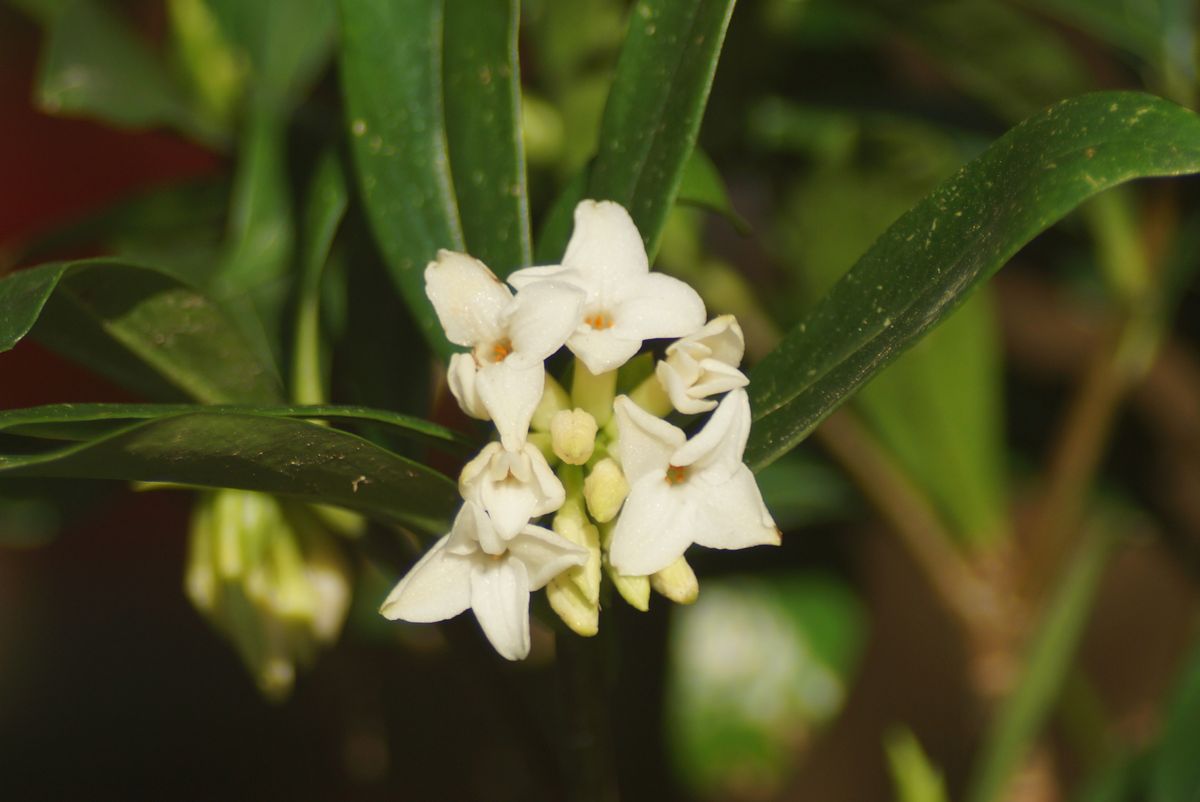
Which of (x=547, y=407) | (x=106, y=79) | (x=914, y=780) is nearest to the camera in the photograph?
(x=547, y=407)

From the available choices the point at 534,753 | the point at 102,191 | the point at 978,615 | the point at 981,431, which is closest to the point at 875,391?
the point at 981,431

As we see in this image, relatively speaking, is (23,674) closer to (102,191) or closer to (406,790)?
(406,790)

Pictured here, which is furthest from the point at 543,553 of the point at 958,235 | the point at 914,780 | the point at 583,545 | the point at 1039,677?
the point at 1039,677

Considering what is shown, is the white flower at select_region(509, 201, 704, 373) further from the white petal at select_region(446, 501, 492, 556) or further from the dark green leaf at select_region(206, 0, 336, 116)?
the dark green leaf at select_region(206, 0, 336, 116)

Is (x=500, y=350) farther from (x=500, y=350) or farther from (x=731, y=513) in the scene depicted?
(x=731, y=513)

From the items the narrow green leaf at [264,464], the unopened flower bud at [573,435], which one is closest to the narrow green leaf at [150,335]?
the narrow green leaf at [264,464]

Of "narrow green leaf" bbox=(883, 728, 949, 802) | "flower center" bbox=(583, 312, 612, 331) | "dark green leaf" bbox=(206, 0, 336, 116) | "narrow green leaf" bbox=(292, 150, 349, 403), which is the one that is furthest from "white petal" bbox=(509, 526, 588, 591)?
"dark green leaf" bbox=(206, 0, 336, 116)
